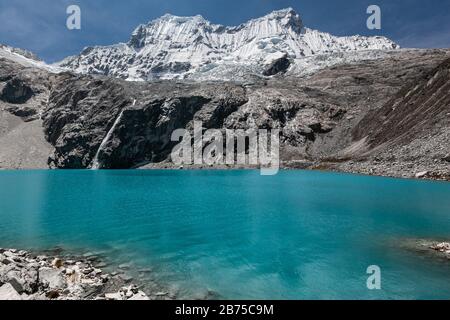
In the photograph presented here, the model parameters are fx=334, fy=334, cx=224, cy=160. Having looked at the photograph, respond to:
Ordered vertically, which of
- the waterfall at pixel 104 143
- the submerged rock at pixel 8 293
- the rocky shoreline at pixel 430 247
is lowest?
the rocky shoreline at pixel 430 247

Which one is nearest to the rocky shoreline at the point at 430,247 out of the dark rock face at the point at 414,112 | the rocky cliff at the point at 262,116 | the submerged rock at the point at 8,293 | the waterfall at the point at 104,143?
the submerged rock at the point at 8,293

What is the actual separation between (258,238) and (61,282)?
14.1 metres

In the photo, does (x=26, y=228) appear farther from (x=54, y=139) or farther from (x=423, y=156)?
(x=54, y=139)

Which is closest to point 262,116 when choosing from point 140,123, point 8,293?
point 140,123

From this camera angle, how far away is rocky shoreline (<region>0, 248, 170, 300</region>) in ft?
45.3

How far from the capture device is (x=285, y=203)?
42375 mm

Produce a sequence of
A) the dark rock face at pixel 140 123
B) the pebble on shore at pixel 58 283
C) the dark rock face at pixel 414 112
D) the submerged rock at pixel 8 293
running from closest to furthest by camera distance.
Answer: the submerged rock at pixel 8 293, the pebble on shore at pixel 58 283, the dark rock face at pixel 414 112, the dark rock face at pixel 140 123

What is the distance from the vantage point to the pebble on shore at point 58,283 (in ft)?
45.2

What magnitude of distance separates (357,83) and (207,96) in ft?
268

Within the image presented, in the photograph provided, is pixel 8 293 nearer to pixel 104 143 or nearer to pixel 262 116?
pixel 262 116

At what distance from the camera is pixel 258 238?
25.3m

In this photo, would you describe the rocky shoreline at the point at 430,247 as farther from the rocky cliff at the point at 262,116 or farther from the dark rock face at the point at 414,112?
the rocky cliff at the point at 262,116

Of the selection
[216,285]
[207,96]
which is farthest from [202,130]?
[216,285]

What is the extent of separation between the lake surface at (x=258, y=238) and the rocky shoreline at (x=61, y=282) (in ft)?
6.70
